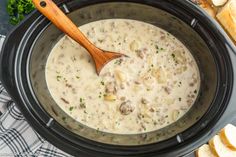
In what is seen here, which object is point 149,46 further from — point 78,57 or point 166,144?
point 166,144

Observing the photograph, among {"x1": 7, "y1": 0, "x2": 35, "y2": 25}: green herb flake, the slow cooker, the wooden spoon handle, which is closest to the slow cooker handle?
the slow cooker

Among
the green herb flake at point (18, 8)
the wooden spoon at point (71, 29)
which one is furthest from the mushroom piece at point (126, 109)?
the green herb flake at point (18, 8)

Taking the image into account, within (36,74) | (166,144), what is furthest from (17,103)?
(166,144)

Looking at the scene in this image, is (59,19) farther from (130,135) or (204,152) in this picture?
(204,152)

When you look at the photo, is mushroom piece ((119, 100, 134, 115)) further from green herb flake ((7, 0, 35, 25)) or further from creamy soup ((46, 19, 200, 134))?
green herb flake ((7, 0, 35, 25))

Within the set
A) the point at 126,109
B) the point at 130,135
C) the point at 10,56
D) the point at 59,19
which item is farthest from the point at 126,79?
the point at 10,56

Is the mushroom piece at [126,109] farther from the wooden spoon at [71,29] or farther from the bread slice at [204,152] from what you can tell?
the bread slice at [204,152]
